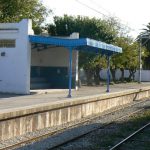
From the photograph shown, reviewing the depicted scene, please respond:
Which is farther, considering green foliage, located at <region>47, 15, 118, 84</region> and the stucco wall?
green foliage, located at <region>47, 15, 118, 84</region>

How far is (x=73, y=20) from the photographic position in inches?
1849

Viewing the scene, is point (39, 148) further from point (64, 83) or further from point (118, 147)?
point (64, 83)

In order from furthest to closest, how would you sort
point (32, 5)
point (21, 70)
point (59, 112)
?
point (32, 5) < point (21, 70) < point (59, 112)

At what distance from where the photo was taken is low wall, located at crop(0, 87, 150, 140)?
631 inches

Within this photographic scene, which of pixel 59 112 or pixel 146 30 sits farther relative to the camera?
pixel 146 30

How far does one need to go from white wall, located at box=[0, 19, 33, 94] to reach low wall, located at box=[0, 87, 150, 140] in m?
4.82

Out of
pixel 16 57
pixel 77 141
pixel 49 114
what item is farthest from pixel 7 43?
pixel 77 141

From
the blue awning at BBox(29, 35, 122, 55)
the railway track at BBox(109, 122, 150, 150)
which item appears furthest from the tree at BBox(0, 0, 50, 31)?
the railway track at BBox(109, 122, 150, 150)

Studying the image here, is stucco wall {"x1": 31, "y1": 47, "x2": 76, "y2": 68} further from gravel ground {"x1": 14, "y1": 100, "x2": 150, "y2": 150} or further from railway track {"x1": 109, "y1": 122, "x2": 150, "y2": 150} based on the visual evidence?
A: railway track {"x1": 109, "y1": 122, "x2": 150, "y2": 150}

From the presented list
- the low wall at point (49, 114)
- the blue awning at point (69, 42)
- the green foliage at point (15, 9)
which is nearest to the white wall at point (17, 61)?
the blue awning at point (69, 42)

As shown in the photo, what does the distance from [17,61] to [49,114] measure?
10149mm

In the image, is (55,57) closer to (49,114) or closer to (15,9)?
(15,9)

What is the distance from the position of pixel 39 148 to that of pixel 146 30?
79.9m

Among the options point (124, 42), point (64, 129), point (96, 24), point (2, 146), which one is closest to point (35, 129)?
point (64, 129)
